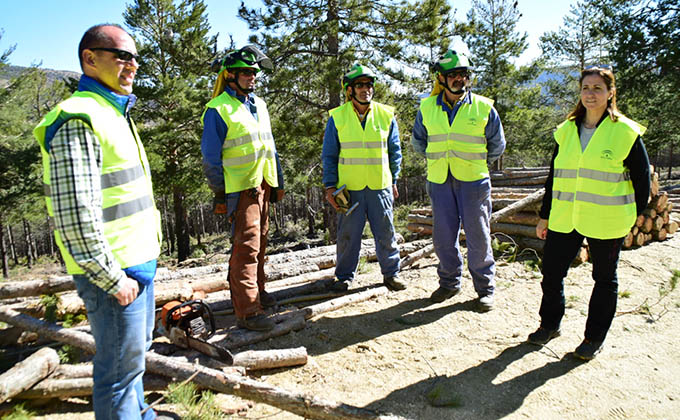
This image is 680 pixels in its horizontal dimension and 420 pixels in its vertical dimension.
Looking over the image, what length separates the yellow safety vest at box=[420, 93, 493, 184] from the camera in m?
4.54

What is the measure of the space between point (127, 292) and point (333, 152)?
3.44 metres

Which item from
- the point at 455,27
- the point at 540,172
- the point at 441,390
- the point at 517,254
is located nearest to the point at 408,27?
the point at 455,27

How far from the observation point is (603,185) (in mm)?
3350

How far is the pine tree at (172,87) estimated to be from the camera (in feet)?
52.2

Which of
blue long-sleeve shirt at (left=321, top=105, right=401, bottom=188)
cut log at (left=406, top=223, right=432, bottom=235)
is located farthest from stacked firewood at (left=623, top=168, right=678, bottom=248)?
blue long-sleeve shirt at (left=321, top=105, right=401, bottom=188)

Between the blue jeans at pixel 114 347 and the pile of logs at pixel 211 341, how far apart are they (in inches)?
28.4

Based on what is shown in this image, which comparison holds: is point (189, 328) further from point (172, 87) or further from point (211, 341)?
point (172, 87)

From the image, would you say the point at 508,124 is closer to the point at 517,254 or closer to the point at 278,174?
the point at 517,254

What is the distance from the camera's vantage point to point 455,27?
1230 cm

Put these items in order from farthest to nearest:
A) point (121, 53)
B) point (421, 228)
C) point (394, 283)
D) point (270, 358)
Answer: point (421, 228) → point (394, 283) → point (270, 358) → point (121, 53)

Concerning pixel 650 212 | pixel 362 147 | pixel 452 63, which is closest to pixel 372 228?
pixel 362 147

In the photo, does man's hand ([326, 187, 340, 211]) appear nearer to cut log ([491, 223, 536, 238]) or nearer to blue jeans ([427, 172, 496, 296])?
blue jeans ([427, 172, 496, 296])

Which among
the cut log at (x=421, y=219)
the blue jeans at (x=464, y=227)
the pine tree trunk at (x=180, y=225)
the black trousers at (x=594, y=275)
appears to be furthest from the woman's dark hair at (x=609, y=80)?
the pine tree trunk at (x=180, y=225)

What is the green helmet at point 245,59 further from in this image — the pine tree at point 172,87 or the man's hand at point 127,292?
the pine tree at point 172,87
